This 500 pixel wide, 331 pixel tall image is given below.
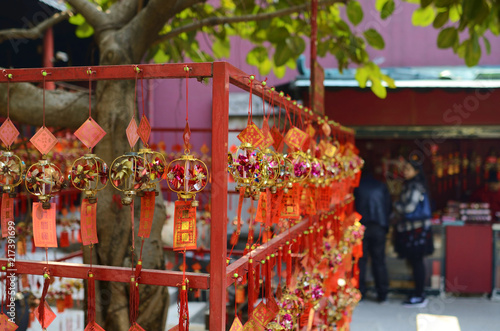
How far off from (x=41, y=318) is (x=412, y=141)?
628cm

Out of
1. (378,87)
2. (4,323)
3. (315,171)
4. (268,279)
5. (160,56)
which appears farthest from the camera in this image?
(160,56)

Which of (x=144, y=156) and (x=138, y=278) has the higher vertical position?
(x=144, y=156)

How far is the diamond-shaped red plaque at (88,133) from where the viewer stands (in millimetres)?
1206

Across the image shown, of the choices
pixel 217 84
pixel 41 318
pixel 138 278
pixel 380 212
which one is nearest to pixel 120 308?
pixel 41 318

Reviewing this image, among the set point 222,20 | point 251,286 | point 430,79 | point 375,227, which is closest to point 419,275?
point 375,227

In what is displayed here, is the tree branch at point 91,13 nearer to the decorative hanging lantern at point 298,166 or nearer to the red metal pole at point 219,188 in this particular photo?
the decorative hanging lantern at point 298,166

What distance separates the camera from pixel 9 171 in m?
1.29

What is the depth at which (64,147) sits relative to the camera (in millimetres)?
5023

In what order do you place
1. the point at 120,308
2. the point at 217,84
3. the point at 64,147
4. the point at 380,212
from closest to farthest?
1. the point at 217,84
2. the point at 120,308
3. the point at 64,147
4. the point at 380,212

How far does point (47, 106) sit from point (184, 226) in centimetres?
163

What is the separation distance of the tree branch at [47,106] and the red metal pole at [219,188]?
146 centimetres

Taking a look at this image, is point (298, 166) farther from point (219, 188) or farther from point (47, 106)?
point (47, 106)

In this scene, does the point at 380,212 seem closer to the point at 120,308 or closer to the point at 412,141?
the point at 412,141

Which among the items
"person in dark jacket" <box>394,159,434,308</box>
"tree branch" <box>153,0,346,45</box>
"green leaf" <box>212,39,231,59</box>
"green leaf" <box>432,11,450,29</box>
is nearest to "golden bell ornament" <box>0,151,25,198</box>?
"tree branch" <box>153,0,346,45</box>
